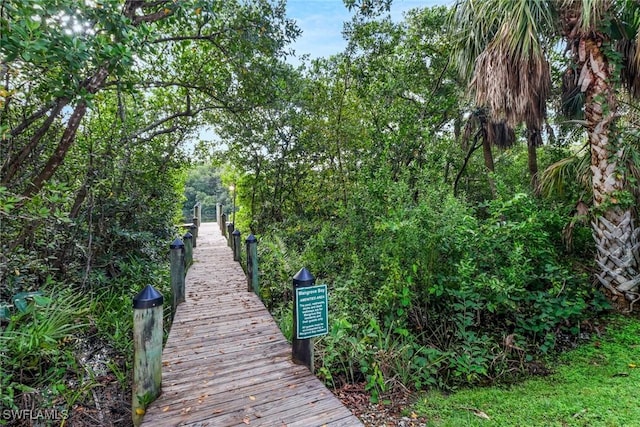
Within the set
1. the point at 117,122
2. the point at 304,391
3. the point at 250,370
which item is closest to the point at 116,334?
the point at 250,370

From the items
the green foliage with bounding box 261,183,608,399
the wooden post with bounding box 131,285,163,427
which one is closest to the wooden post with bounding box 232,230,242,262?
the green foliage with bounding box 261,183,608,399

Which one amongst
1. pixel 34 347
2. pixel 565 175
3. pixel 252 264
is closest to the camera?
pixel 34 347

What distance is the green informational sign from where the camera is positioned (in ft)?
10.3

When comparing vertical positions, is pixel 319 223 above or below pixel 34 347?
above

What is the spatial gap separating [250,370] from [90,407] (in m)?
1.49

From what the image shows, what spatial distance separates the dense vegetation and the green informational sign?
32cm

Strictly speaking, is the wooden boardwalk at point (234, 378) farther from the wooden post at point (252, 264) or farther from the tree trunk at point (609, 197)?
the tree trunk at point (609, 197)

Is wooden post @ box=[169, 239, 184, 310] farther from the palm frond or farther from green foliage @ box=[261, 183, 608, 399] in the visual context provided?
the palm frond

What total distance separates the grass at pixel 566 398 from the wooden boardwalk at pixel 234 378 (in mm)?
941

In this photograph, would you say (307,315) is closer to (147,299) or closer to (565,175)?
(147,299)

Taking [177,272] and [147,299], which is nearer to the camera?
[147,299]

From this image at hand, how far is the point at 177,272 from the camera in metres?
5.10

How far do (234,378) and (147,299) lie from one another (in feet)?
3.94

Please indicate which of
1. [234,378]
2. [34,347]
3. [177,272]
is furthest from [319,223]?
[34,347]
